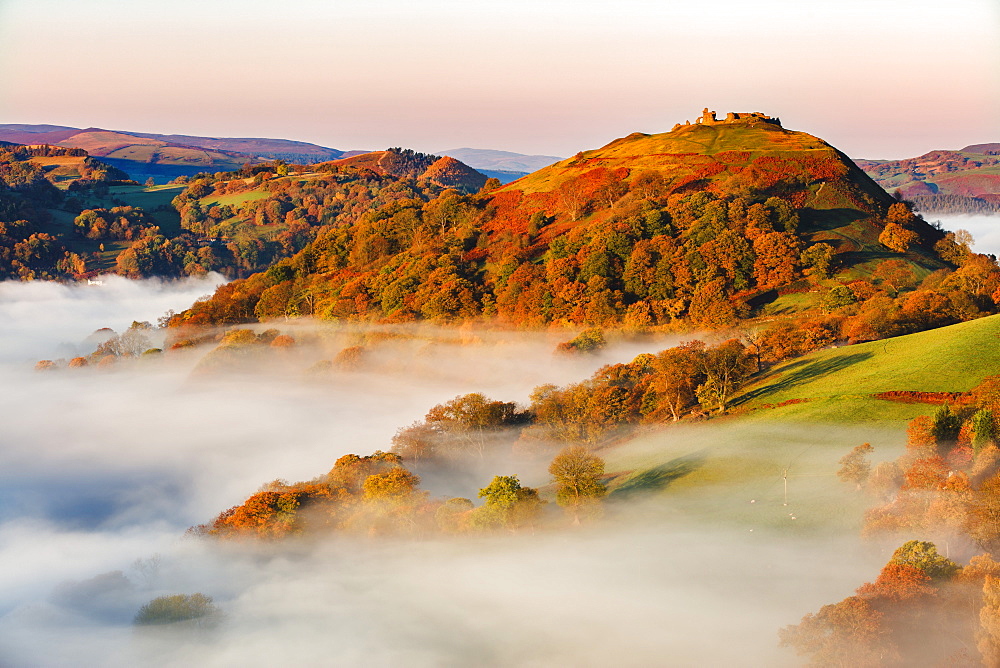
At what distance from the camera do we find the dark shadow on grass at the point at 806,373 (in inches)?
2346

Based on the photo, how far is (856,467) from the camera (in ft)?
132

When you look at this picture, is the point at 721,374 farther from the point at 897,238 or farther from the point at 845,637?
the point at 897,238

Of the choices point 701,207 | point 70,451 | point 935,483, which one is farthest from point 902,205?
point 70,451

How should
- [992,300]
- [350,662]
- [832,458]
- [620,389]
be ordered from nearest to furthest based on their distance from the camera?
1. [350,662]
2. [832,458]
3. [620,389]
4. [992,300]

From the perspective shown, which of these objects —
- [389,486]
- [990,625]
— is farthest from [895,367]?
[389,486]

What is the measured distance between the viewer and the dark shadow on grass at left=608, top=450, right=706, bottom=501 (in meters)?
48.2

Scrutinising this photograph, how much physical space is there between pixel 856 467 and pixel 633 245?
58.4 meters

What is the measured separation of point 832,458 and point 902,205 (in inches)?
2797

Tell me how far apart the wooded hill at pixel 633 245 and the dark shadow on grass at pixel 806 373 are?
691 inches

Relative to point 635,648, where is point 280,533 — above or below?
below

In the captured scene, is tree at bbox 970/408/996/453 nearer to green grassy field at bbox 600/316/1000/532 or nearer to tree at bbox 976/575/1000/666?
green grassy field at bbox 600/316/1000/532

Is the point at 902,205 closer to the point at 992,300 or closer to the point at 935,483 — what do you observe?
the point at 992,300

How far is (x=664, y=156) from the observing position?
12194 cm

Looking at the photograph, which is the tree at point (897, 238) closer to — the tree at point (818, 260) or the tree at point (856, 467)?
the tree at point (818, 260)
